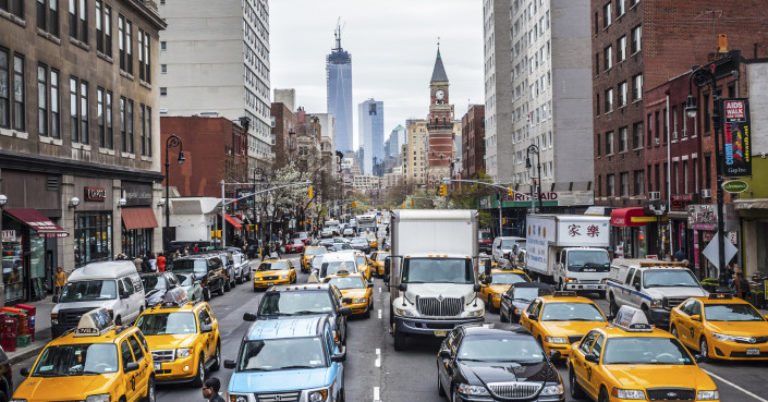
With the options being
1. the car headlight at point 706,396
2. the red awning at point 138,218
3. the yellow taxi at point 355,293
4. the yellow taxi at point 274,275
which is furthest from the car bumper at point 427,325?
the red awning at point 138,218

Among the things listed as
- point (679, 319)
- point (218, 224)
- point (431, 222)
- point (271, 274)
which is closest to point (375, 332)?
point (431, 222)

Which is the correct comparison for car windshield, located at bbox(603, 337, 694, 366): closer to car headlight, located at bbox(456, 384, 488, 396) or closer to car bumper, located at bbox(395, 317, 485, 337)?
car headlight, located at bbox(456, 384, 488, 396)

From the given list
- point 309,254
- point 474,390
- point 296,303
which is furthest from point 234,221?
point 474,390

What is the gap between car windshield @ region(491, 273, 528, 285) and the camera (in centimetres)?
2894

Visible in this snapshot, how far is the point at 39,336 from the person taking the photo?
24094 mm

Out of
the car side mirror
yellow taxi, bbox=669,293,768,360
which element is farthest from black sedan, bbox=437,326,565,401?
yellow taxi, bbox=669,293,768,360

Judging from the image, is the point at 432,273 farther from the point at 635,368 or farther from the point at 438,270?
the point at 635,368

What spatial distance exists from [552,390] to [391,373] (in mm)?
6082

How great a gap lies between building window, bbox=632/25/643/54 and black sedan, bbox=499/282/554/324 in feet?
99.6

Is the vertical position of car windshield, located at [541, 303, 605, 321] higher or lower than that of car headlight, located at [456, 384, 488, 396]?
higher

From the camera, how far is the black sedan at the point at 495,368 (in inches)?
460

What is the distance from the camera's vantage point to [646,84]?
4766 centimetres

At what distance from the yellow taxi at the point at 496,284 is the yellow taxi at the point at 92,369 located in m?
15.8

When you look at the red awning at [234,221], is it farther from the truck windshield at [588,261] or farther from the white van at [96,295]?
the white van at [96,295]
